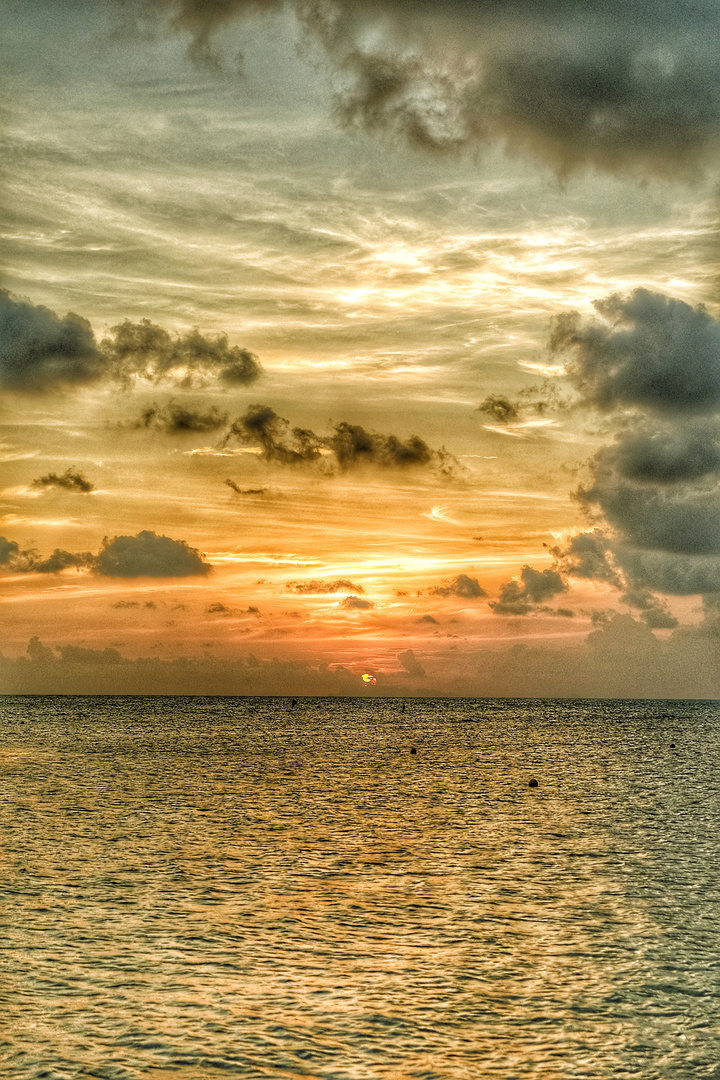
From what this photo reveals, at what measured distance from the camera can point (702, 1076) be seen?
2142 cm

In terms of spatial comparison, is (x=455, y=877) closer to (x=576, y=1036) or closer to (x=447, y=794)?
(x=576, y=1036)

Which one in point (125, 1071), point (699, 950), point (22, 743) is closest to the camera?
point (125, 1071)

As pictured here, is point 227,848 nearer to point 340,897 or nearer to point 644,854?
point 340,897

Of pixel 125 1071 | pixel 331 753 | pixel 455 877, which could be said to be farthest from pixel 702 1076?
pixel 331 753

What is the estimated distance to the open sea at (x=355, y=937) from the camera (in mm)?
22328

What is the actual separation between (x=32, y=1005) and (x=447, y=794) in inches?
2164

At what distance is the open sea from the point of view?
22328 millimetres

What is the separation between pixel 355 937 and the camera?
3166 cm

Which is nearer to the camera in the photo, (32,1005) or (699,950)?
(32,1005)

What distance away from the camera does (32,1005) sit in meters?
24.8

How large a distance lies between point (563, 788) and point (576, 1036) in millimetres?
62854

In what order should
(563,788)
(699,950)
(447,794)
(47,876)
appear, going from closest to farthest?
(699,950) → (47,876) → (447,794) → (563,788)

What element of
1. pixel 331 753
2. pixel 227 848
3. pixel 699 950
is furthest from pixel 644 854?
pixel 331 753

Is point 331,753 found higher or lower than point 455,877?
lower
